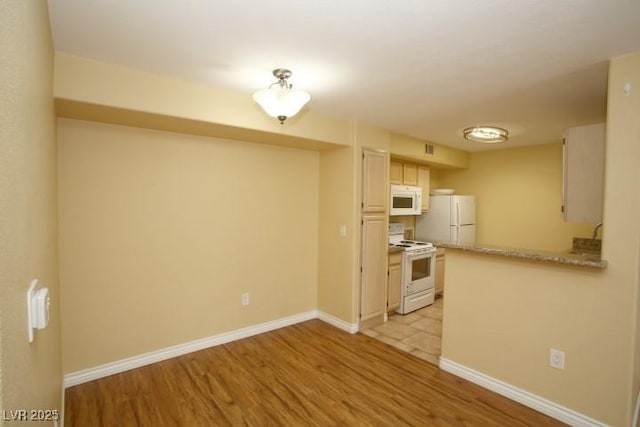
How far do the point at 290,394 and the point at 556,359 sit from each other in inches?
78.1

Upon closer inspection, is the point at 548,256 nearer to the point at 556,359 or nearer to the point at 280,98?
the point at 556,359

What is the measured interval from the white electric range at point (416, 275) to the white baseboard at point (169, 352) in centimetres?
144

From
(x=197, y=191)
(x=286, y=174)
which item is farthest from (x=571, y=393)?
(x=197, y=191)

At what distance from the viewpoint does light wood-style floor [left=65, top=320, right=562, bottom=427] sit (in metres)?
2.16

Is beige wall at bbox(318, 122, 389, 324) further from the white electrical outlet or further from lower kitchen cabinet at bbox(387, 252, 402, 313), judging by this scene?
the white electrical outlet

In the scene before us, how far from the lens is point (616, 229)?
201 centimetres

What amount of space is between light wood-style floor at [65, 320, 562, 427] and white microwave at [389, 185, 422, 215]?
6.61ft

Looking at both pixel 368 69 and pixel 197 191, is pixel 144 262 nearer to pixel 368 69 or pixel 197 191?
pixel 197 191

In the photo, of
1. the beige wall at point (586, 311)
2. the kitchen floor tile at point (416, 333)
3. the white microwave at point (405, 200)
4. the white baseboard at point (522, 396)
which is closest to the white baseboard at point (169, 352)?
the kitchen floor tile at point (416, 333)

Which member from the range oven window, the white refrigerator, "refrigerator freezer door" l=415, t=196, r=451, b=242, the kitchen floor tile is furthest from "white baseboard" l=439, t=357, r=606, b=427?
"refrigerator freezer door" l=415, t=196, r=451, b=242

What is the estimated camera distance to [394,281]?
4.13m

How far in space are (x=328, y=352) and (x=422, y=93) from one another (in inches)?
103

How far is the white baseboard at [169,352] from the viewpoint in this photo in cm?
254

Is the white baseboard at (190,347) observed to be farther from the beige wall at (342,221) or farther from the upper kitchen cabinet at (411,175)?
the upper kitchen cabinet at (411,175)
